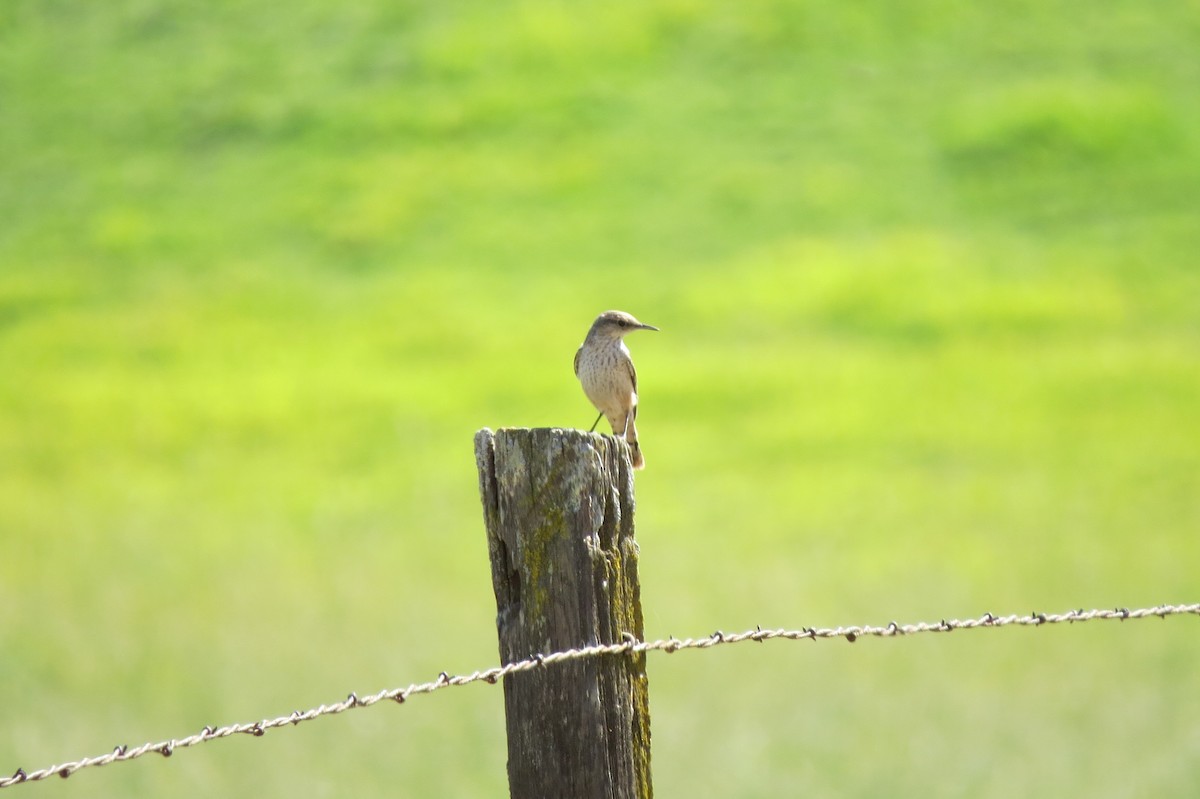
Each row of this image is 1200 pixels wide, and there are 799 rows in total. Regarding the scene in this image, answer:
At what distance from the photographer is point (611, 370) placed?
8.73 metres

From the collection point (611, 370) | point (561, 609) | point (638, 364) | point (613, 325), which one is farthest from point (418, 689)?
point (638, 364)

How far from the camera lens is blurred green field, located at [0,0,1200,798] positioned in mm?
17312

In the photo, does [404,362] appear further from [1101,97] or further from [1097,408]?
[1101,97]

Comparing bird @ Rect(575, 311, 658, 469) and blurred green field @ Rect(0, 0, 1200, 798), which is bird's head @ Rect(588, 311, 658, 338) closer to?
bird @ Rect(575, 311, 658, 469)

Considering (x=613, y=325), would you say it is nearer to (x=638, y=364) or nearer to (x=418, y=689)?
(x=418, y=689)

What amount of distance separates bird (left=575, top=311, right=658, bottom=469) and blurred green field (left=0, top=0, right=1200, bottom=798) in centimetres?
790

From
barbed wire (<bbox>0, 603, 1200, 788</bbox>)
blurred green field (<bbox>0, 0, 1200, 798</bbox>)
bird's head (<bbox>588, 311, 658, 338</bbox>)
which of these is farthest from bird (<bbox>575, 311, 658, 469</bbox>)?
blurred green field (<bbox>0, 0, 1200, 798</bbox>)

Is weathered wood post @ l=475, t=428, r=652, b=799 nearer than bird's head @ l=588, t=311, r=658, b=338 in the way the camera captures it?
Yes

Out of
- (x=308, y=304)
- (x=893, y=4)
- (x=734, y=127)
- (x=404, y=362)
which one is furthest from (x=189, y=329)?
(x=893, y=4)

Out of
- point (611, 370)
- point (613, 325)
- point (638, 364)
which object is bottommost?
point (611, 370)

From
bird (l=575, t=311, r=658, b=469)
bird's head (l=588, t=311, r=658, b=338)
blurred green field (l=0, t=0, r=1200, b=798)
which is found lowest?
bird (l=575, t=311, r=658, b=469)

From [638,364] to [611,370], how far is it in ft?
65.6

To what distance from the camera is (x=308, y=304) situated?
30859 mm

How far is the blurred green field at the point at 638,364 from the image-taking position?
56.8 ft
